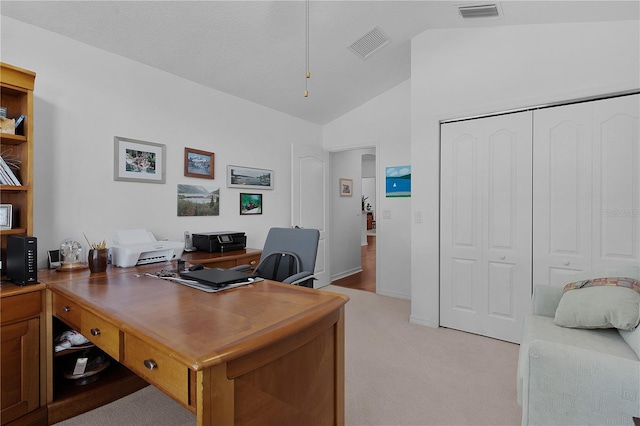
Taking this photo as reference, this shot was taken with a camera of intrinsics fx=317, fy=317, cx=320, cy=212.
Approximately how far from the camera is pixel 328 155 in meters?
5.11

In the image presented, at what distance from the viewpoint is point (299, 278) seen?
2.30 m

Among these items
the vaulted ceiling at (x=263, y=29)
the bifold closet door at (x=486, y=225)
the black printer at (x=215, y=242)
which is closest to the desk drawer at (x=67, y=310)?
the black printer at (x=215, y=242)

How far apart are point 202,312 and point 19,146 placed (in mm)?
1885

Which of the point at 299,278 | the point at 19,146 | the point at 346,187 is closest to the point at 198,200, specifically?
the point at 19,146

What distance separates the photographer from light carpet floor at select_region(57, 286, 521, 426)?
75.1 inches

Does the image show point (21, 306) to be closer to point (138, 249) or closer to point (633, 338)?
point (138, 249)

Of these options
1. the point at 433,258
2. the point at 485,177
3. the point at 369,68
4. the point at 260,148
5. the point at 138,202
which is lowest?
the point at 433,258

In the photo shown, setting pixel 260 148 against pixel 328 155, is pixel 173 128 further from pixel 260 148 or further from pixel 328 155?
pixel 328 155

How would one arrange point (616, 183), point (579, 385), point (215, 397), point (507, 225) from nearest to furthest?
1. point (215, 397)
2. point (579, 385)
3. point (616, 183)
4. point (507, 225)

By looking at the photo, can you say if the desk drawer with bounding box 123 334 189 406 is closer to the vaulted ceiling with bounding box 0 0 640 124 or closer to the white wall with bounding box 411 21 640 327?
the vaulted ceiling with bounding box 0 0 640 124

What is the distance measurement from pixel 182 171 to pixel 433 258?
275cm

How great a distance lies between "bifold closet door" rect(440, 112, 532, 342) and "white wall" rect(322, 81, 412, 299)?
3.65 feet

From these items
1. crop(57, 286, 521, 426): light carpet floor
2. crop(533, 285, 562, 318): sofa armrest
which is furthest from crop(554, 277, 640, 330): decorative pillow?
crop(57, 286, 521, 426): light carpet floor

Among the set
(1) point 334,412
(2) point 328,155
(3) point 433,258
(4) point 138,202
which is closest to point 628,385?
(1) point 334,412
